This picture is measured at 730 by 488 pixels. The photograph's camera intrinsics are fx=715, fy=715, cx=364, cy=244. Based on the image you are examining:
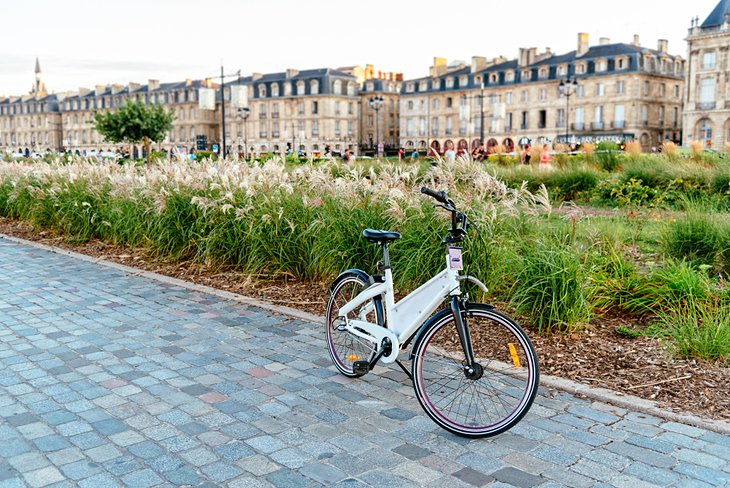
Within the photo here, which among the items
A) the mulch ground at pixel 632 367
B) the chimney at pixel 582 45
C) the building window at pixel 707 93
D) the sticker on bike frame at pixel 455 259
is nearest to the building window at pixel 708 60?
the building window at pixel 707 93

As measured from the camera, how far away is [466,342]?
13.0ft

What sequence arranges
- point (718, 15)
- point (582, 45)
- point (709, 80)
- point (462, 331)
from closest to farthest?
point (462, 331) → point (718, 15) → point (709, 80) → point (582, 45)

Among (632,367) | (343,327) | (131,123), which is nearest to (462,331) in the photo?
(343,327)

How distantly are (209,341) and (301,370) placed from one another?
1090 mm

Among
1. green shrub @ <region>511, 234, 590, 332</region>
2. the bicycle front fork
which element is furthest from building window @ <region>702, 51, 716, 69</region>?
the bicycle front fork

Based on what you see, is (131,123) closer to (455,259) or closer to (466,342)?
(455,259)

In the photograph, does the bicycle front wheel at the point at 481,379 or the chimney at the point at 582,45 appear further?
the chimney at the point at 582,45

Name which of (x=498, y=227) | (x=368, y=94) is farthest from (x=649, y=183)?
(x=368, y=94)

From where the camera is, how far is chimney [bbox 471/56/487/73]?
76.9 m

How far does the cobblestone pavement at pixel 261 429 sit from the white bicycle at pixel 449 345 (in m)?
0.16

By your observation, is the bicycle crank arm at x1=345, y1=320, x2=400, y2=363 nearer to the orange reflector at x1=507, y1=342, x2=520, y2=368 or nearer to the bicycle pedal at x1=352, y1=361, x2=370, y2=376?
the bicycle pedal at x1=352, y1=361, x2=370, y2=376

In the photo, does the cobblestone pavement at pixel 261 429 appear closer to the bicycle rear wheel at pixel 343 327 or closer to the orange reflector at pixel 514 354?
the bicycle rear wheel at pixel 343 327

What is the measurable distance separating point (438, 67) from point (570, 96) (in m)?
19.7

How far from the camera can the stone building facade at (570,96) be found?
66.2m
